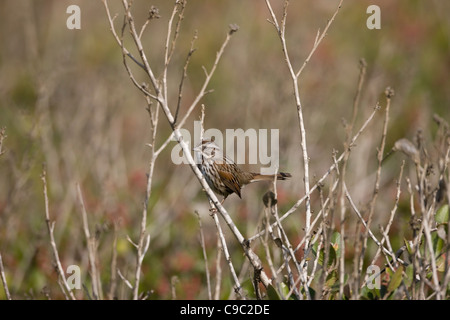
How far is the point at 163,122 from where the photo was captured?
917 cm

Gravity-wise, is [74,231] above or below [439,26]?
below

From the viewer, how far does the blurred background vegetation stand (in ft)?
16.7

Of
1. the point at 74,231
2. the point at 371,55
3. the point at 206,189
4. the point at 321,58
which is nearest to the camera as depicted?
the point at 206,189

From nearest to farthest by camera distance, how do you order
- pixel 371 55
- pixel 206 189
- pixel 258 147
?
pixel 206 189, pixel 258 147, pixel 371 55

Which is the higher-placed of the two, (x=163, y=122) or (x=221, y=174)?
(x=163, y=122)

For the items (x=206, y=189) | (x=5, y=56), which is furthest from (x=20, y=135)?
(x=206, y=189)

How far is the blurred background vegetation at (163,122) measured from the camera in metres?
5.09

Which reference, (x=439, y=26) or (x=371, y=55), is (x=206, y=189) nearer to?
(x=371, y=55)

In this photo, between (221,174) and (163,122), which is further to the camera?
(163,122)

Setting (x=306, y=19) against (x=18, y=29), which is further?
(x=18, y=29)

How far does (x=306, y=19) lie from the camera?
916cm

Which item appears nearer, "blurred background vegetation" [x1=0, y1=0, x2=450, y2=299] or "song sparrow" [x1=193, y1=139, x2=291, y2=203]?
"song sparrow" [x1=193, y1=139, x2=291, y2=203]
